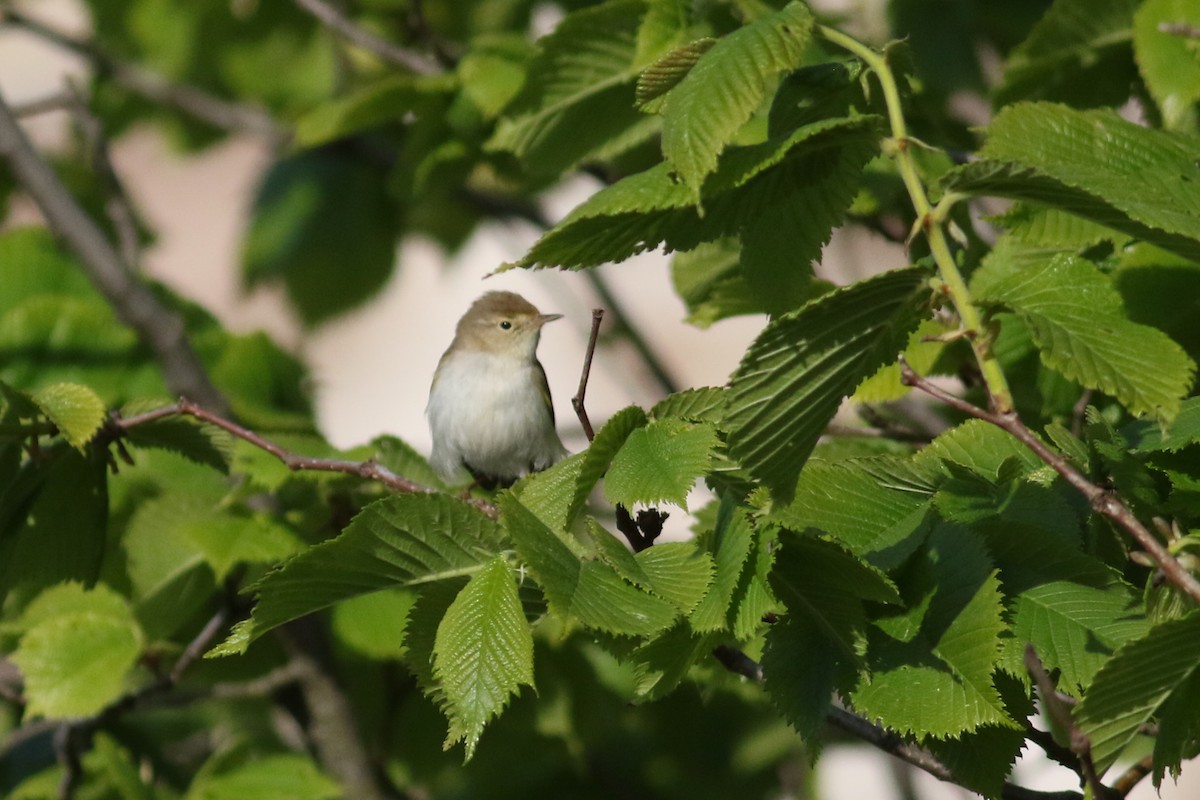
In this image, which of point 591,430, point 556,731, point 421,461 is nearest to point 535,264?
point 591,430

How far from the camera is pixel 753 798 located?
436 centimetres

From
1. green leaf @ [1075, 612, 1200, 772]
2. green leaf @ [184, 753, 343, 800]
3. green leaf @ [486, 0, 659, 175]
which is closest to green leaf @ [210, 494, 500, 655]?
green leaf @ [1075, 612, 1200, 772]

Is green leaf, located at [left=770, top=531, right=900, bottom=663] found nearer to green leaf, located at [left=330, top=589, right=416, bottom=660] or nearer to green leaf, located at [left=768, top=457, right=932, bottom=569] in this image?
green leaf, located at [left=768, top=457, right=932, bottom=569]

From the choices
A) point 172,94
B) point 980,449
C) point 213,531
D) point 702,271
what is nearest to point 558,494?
point 980,449

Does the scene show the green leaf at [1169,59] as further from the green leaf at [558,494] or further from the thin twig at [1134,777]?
the green leaf at [558,494]

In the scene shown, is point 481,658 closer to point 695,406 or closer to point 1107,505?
point 695,406

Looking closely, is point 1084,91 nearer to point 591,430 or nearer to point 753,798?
point 591,430

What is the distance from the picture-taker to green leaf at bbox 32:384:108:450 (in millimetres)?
2029

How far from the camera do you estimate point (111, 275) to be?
3760 mm

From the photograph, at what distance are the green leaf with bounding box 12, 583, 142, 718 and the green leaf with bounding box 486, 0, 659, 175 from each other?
4.97 feet

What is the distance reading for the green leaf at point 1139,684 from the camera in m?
1.45

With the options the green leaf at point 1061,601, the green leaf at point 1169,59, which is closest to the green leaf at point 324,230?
the green leaf at point 1169,59

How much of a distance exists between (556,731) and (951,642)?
2.40 m

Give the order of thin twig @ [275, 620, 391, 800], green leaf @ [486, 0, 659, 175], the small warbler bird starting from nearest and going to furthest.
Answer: green leaf @ [486, 0, 659, 175], thin twig @ [275, 620, 391, 800], the small warbler bird
